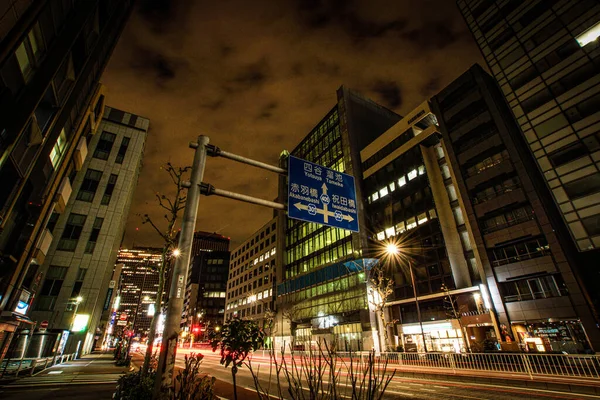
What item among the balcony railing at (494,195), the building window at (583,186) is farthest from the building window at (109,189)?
the building window at (583,186)

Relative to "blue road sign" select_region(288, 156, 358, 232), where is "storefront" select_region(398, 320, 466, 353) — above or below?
below

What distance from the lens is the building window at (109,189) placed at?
4103 cm

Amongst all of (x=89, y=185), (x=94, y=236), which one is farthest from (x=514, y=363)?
(x=89, y=185)

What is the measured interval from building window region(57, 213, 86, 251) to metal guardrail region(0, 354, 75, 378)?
14280 mm

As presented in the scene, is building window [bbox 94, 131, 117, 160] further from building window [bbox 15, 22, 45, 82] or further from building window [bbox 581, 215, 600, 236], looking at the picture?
building window [bbox 581, 215, 600, 236]

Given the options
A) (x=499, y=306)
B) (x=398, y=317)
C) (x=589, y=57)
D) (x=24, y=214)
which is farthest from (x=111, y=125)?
(x=589, y=57)

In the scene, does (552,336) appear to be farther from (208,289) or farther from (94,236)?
(208,289)

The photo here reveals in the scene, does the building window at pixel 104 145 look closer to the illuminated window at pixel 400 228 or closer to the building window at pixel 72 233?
the building window at pixel 72 233

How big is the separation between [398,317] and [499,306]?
13.2m

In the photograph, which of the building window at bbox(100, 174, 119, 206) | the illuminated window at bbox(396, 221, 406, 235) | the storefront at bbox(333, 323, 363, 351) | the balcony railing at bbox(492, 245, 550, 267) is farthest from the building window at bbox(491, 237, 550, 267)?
the building window at bbox(100, 174, 119, 206)

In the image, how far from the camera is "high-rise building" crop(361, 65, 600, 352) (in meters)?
27.4

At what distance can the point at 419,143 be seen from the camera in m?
43.8

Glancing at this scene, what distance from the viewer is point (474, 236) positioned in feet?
112

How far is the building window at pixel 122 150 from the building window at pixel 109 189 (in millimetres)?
2887
